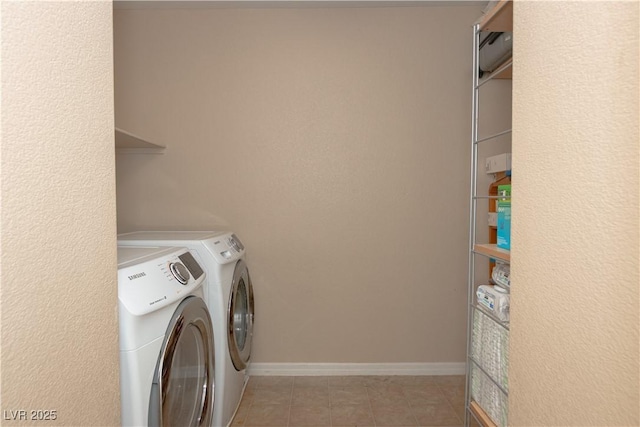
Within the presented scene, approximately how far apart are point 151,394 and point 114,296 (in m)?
0.33

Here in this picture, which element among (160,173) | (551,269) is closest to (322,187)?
(160,173)

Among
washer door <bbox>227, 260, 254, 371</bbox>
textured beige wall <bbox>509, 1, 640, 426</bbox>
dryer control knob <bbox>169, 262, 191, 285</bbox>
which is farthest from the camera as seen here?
washer door <bbox>227, 260, 254, 371</bbox>

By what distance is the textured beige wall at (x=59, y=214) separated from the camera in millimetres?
643

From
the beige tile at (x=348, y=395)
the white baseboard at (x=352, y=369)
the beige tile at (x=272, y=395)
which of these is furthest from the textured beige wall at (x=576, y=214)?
the white baseboard at (x=352, y=369)

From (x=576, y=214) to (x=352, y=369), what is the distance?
2.16 m

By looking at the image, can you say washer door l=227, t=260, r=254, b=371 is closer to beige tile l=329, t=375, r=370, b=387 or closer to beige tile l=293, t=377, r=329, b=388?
beige tile l=293, t=377, r=329, b=388

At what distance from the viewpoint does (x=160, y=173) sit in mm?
2582

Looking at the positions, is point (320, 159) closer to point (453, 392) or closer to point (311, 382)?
point (311, 382)

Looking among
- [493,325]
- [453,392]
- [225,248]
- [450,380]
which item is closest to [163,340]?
[225,248]

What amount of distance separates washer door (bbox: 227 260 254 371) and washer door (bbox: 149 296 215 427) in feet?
0.93

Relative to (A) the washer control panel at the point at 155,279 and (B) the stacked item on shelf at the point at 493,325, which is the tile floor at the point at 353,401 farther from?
(A) the washer control panel at the point at 155,279

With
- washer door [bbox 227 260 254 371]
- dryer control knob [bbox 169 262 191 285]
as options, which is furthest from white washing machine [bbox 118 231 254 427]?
dryer control knob [bbox 169 262 191 285]

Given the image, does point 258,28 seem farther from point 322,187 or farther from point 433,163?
point 433,163

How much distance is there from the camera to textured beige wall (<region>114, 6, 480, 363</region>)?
255 cm
